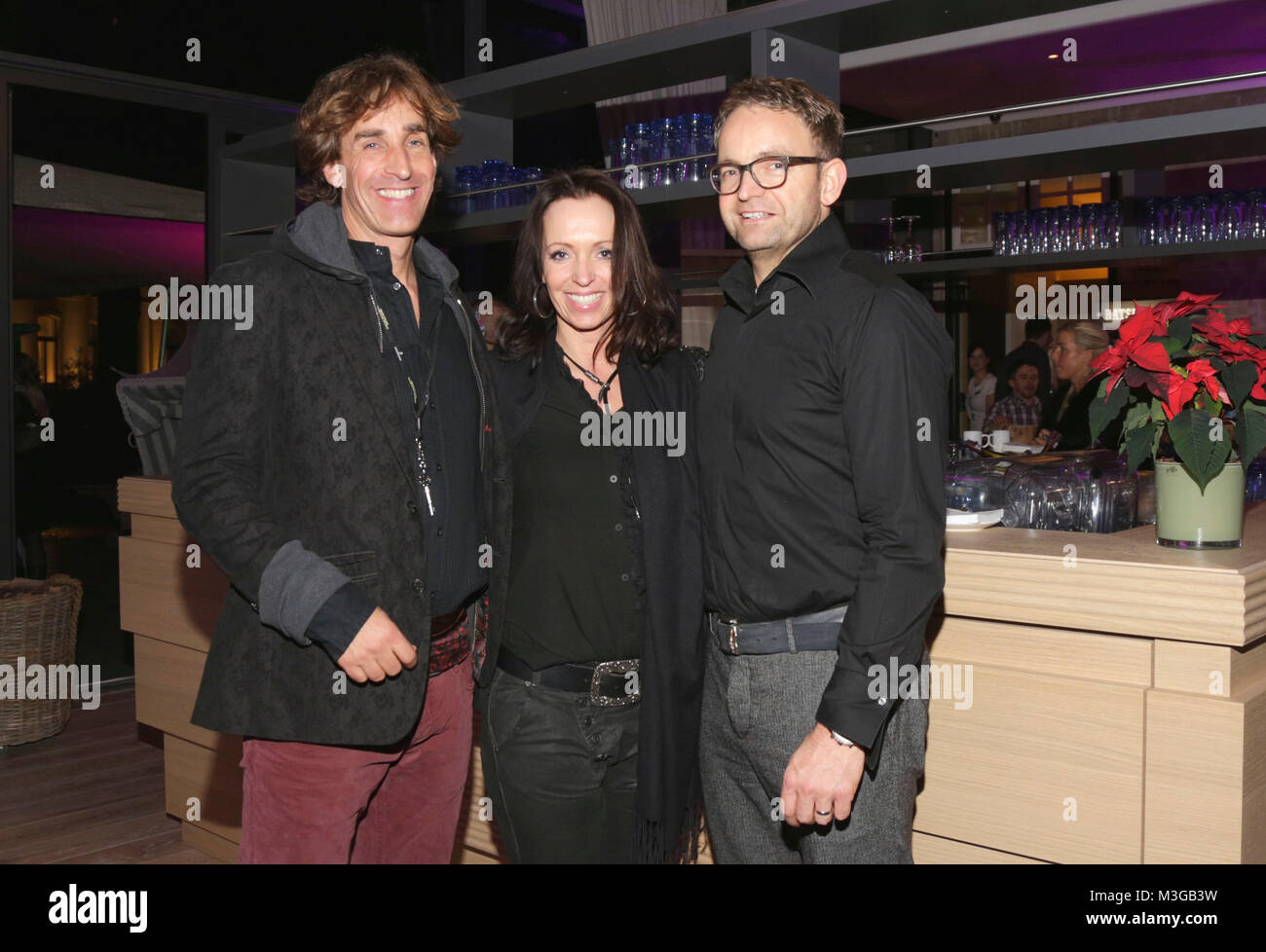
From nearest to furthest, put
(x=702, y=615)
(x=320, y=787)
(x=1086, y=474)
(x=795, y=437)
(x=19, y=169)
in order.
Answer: (x=795, y=437)
(x=320, y=787)
(x=702, y=615)
(x=1086, y=474)
(x=19, y=169)

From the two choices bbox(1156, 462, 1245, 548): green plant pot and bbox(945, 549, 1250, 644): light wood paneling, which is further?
bbox(1156, 462, 1245, 548): green plant pot

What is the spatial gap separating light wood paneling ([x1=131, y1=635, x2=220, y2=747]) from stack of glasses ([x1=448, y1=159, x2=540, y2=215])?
75.2 inches

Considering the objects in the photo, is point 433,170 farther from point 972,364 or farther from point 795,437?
point 972,364

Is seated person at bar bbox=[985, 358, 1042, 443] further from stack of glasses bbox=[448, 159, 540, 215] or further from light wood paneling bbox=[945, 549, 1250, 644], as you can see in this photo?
light wood paneling bbox=[945, 549, 1250, 644]

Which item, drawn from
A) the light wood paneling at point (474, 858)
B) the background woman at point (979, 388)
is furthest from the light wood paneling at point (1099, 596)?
the background woman at point (979, 388)

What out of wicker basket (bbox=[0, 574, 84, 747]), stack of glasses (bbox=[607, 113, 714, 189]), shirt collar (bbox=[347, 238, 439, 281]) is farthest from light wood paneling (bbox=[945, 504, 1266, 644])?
wicker basket (bbox=[0, 574, 84, 747])

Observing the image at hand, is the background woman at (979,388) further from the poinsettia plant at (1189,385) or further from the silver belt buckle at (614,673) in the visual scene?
the silver belt buckle at (614,673)

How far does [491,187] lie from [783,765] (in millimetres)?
3059

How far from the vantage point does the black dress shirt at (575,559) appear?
1755mm

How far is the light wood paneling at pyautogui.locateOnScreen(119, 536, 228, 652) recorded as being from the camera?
3492 millimetres

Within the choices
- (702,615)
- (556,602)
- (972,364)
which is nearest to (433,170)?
(556,602)

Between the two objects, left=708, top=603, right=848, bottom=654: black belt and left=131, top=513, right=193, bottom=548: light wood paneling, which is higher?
left=708, top=603, right=848, bottom=654: black belt

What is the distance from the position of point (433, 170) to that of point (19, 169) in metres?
4.68
